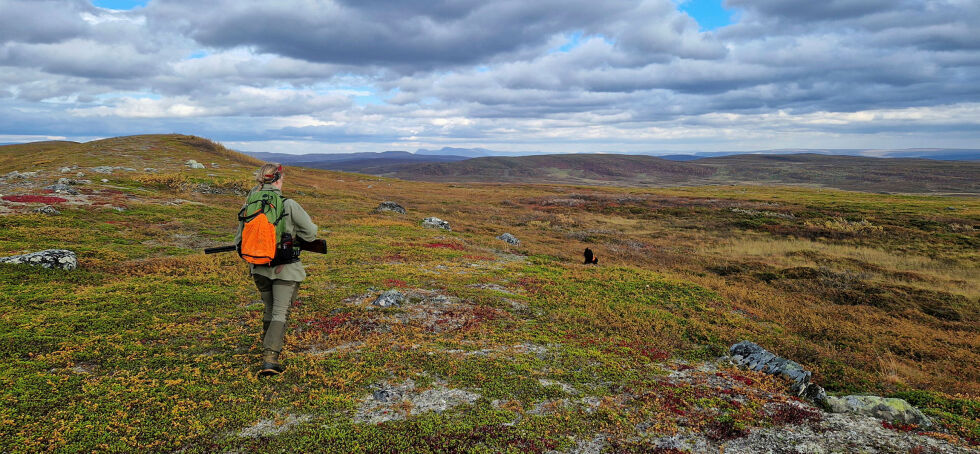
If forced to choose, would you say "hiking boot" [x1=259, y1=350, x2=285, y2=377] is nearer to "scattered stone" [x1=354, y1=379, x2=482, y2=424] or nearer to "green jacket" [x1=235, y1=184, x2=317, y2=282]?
"green jacket" [x1=235, y1=184, x2=317, y2=282]

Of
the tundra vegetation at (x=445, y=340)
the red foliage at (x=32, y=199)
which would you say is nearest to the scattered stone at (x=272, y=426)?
the tundra vegetation at (x=445, y=340)

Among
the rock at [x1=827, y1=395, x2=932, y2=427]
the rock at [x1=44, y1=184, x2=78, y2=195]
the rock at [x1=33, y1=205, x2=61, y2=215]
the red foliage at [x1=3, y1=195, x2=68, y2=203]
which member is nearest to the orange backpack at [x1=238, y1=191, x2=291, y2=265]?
the rock at [x1=827, y1=395, x2=932, y2=427]

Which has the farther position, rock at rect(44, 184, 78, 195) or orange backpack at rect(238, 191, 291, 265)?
rock at rect(44, 184, 78, 195)

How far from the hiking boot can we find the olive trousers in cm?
13

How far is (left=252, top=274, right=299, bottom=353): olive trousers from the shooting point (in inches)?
305

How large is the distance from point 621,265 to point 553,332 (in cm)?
1192

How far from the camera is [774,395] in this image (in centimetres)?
834

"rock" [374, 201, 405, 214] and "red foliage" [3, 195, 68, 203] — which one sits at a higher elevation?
"red foliage" [3, 195, 68, 203]

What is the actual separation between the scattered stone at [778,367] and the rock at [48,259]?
20670 millimetres

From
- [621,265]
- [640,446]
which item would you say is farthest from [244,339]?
[621,265]

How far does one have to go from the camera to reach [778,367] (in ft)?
31.6

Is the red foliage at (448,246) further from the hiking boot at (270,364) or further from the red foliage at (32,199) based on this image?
the red foliage at (32,199)

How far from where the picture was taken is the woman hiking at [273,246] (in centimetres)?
732

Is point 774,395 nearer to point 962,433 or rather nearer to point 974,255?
point 962,433
